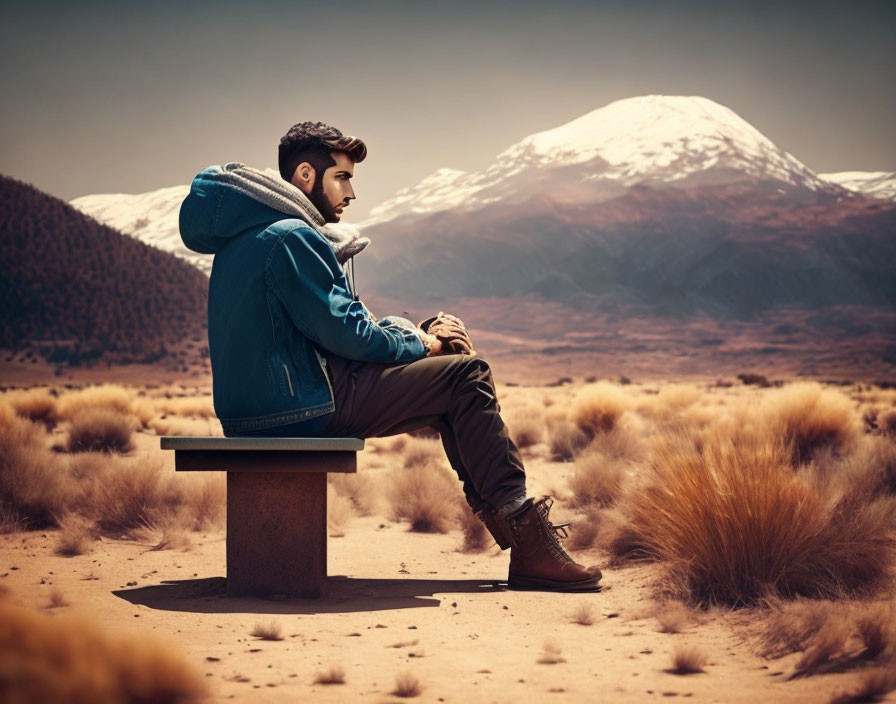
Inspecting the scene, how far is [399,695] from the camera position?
3.08 metres

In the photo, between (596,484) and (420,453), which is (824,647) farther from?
(420,453)

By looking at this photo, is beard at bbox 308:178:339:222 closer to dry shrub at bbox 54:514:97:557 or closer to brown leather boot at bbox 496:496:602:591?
brown leather boot at bbox 496:496:602:591

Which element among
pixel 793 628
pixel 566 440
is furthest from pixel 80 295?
pixel 793 628

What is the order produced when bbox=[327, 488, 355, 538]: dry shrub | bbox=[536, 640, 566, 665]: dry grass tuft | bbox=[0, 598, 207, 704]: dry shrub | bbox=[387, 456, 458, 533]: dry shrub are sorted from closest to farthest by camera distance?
1. bbox=[0, 598, 207, 704]: dry shrub
2. bbox=[536, 640, 566, 665]: dry grass tuft
3. bbox=[327, 488, 355, 538]: dry shrub
4. bbox=[387, 456, 458, 533]: dry shrub

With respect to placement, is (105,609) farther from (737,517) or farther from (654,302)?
(654,302)

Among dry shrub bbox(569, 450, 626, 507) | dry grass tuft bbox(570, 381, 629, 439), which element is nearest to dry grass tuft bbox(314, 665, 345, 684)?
dry shrub bbox(569, 450, 626, 507)

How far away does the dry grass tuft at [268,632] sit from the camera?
3732mm

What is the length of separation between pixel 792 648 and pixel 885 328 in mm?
87696

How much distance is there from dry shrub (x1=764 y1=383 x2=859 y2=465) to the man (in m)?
6.40

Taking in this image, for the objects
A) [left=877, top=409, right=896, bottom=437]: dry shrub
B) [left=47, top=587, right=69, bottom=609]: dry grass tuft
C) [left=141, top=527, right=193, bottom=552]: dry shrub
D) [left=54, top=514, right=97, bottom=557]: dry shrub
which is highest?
[left=877, top=409, right=896, bottom=437]: dry shrub

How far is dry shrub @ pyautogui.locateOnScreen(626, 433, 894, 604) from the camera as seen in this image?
14.4ft

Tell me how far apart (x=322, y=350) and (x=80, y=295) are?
4298 centimetres

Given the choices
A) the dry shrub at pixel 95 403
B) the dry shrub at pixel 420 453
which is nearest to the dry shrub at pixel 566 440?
the dry shrub at pixel 420 453

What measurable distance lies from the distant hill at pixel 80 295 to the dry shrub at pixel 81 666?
43.9 m
